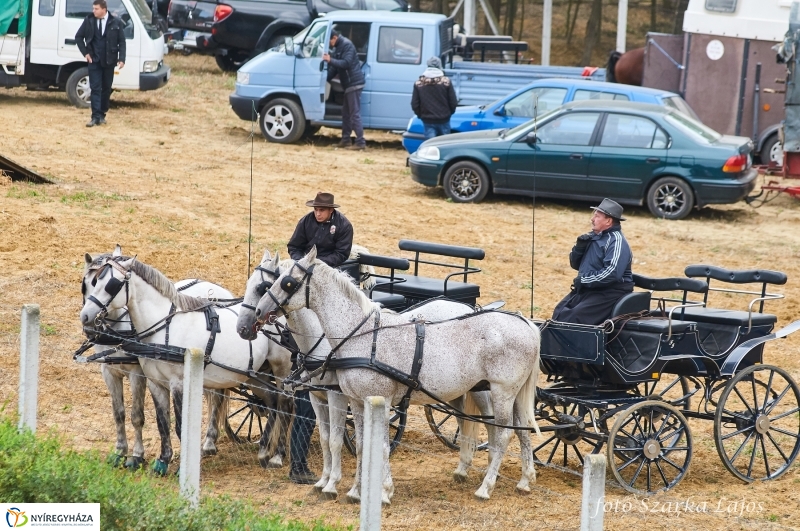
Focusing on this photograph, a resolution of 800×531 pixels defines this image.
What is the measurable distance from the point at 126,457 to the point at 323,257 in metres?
2.15

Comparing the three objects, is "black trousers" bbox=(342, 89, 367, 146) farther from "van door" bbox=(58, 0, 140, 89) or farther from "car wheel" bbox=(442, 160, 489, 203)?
"van door" bbox=(58, 0, 140, 89)

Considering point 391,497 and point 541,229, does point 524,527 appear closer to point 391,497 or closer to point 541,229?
point 391,497

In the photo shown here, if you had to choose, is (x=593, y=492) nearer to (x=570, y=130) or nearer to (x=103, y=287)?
(x=103, y=287)

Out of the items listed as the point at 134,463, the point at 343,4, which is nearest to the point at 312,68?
the point at 343,4

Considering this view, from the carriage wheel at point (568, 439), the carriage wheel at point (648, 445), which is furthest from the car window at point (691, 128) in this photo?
the carriage wheel at point (648, 445)

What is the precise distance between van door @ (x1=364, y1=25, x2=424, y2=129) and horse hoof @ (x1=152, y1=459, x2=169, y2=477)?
14.5m

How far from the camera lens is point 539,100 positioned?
2012 centimetres

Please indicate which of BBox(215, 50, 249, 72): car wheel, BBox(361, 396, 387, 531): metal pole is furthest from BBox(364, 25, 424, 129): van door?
BBox(361, 396, 387, 531): metal pole

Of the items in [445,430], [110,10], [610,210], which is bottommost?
[445,430]

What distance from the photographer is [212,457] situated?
9461 mm

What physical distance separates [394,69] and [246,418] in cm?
1333

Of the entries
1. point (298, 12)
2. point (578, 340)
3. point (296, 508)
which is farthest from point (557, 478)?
point (298, 12)

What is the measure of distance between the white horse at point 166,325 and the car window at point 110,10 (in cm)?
1510

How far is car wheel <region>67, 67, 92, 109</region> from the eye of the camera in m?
23.4
